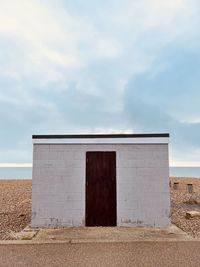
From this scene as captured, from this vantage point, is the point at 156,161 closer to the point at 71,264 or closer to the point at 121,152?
the point at 121,152

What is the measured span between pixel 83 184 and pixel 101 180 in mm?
509

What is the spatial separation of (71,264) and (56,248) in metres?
1.08

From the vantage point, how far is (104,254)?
6.36m

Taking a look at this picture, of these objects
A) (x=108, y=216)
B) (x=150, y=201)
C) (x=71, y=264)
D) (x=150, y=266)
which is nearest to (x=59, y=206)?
(x=108, y=216)

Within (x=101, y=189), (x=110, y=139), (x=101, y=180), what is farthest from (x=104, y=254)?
(x=110, y=139)

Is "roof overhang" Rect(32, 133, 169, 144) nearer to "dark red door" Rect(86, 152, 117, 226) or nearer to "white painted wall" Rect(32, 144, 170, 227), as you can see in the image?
"white painted wall" Rect(32, 144, 170, 227)

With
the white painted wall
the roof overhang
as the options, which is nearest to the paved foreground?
the white painted wall

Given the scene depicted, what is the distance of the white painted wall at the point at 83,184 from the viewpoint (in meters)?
8.99

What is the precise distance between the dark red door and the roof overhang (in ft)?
1.19

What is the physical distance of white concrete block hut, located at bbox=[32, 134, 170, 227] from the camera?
899 cm

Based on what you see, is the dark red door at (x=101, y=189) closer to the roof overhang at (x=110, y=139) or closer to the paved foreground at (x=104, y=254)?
the roof overhang at (x=110, y=139)

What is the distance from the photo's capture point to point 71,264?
19.0 feet

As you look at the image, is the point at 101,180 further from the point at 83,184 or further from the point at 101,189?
the point at 83,184

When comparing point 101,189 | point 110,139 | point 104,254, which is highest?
point 110,139
